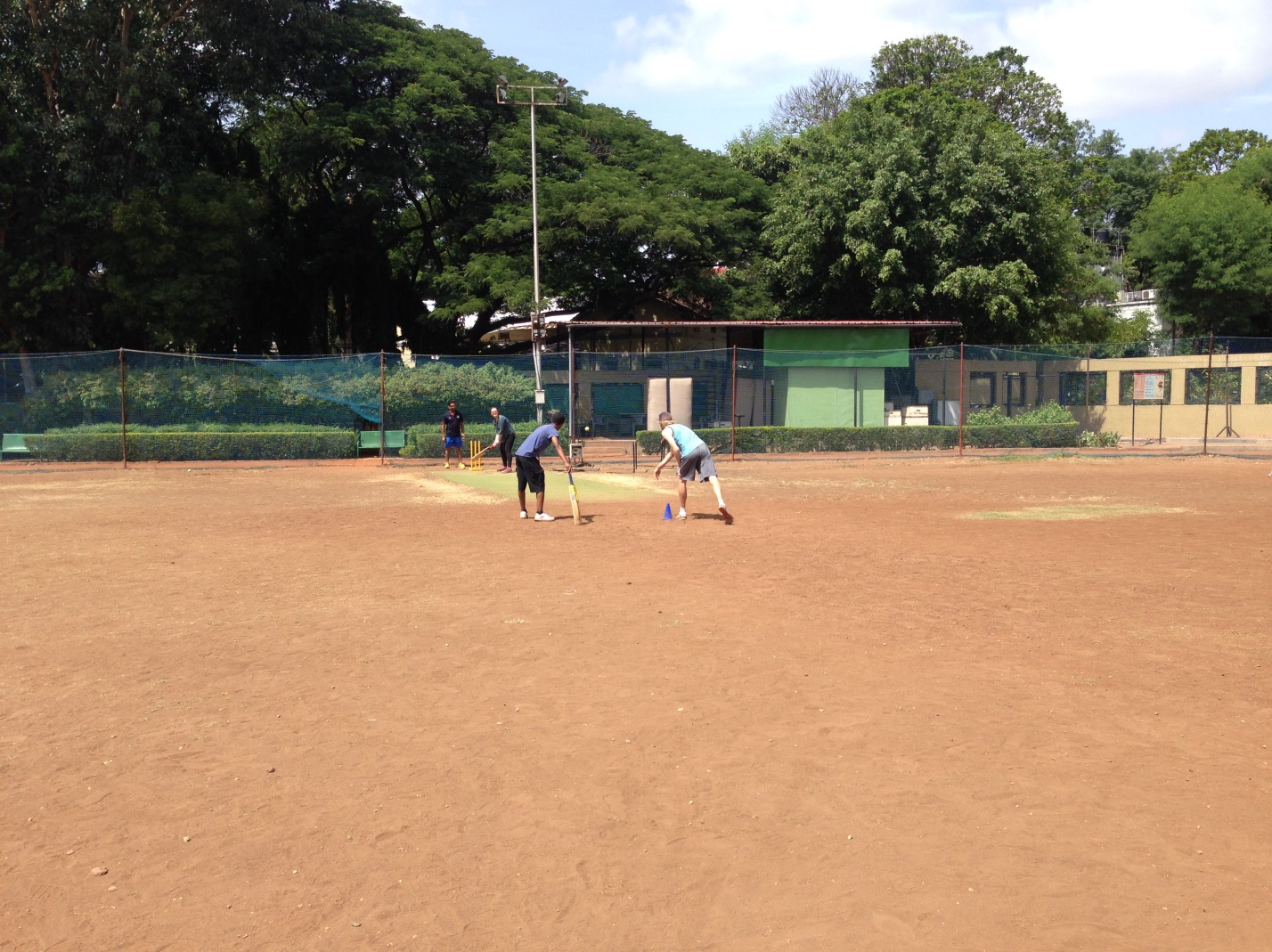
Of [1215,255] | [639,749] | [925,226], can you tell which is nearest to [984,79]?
[1215,255]

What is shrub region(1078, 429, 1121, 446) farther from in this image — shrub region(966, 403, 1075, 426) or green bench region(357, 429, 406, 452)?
green bench region(357, 429, 406, 452)

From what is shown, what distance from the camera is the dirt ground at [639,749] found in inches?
155

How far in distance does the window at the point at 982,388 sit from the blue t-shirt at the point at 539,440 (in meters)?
19.4

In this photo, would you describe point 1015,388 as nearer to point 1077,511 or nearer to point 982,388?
point 982,388

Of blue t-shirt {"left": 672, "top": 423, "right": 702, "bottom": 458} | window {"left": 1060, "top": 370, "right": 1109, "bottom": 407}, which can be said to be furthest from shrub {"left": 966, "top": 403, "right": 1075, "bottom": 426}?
blue t-shirt {"left": 672, "top": 423, "right": 702, "bottom": 458}

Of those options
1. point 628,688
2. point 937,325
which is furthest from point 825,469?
point 628,688

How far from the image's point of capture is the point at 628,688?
260 inches

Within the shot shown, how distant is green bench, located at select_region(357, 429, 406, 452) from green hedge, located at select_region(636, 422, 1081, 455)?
19.4 ft

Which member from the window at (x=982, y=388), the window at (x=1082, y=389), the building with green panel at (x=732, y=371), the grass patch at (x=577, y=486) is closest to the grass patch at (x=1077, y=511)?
the grass patch at (x=577, y=486)

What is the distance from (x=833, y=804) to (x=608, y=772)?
1.09 metres

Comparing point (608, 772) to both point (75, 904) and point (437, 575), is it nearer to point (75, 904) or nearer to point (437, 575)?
point (75, 904)

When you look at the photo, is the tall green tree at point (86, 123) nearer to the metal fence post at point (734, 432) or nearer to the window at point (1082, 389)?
the metal fence post at point (734, 432)

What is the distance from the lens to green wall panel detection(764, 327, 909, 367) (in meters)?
30.4

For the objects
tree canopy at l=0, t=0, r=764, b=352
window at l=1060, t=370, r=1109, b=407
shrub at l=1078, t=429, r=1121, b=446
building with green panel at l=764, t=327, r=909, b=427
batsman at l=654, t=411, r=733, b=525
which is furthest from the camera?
window at l=1060, t=370, r=1109, b=407
